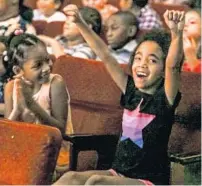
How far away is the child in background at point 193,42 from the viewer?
53.2 inches

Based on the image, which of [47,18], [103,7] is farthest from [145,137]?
[103,7]

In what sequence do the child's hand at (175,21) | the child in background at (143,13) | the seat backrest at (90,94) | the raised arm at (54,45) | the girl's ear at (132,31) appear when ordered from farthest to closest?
the child in background at (143,13)
the girl's ear at (132,31)
the raised arm at (54,45)
the seat backrest at (90,94)
the child's hand at (175,21)

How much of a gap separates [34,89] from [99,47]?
132mm

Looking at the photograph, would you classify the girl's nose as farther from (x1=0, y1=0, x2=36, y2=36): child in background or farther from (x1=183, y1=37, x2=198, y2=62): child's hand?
(x1=183, y1=37, x2=198, y2=62): child's hand

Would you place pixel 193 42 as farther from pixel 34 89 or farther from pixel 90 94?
pixel 34 89

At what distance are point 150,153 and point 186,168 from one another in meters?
0.07

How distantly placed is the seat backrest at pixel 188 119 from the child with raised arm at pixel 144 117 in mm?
81

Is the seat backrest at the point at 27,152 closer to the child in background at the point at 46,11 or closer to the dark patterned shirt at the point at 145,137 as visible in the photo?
the dark patterned shirt at the point at 145,137

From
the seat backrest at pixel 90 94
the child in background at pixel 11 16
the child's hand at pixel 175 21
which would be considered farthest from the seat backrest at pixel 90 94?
the child's hand at pixel 175 21

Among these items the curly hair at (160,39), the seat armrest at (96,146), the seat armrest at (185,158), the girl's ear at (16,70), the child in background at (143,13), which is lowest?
the seat armrest at (96,146)

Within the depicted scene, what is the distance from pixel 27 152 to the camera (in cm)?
110

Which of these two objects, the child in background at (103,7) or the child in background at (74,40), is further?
the child in background at (103,7)

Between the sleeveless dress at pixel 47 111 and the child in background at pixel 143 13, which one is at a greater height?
the child in background at pixel 143 13

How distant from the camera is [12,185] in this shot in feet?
3.60
